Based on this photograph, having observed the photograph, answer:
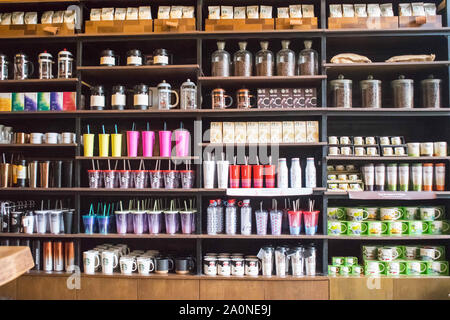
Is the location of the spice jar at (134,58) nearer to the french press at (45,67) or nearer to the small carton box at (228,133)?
the french press at (45,67)

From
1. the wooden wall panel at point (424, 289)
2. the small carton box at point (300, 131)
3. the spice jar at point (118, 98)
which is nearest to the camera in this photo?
the wooden wall panel at point (424, 289)

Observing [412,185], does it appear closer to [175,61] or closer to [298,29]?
[298,29]

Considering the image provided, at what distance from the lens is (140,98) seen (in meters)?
2.89

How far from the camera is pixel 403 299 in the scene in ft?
8.96

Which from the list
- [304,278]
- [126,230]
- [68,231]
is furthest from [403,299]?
[68,231]

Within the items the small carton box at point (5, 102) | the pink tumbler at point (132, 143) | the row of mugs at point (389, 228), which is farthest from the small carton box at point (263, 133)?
the small carton box at point (5, 102)

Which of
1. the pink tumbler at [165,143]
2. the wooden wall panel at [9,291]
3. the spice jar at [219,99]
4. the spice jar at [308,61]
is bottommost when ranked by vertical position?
the wooden wall panel at [9,291]

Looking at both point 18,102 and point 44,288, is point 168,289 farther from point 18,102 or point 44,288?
point 18,102

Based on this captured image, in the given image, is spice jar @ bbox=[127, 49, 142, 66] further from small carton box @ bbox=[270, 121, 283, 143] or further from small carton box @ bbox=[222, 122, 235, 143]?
small carton box @ bbox=[270, 121, 283, 143]

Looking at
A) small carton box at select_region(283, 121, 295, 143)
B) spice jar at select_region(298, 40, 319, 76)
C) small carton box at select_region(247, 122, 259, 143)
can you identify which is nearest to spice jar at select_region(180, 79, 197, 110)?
small carton box at select_region(247, 122, 259, 143)

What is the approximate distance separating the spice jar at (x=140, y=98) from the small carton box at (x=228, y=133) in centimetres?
62

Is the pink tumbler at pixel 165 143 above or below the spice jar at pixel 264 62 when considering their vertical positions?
below

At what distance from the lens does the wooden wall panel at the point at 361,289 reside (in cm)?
273
